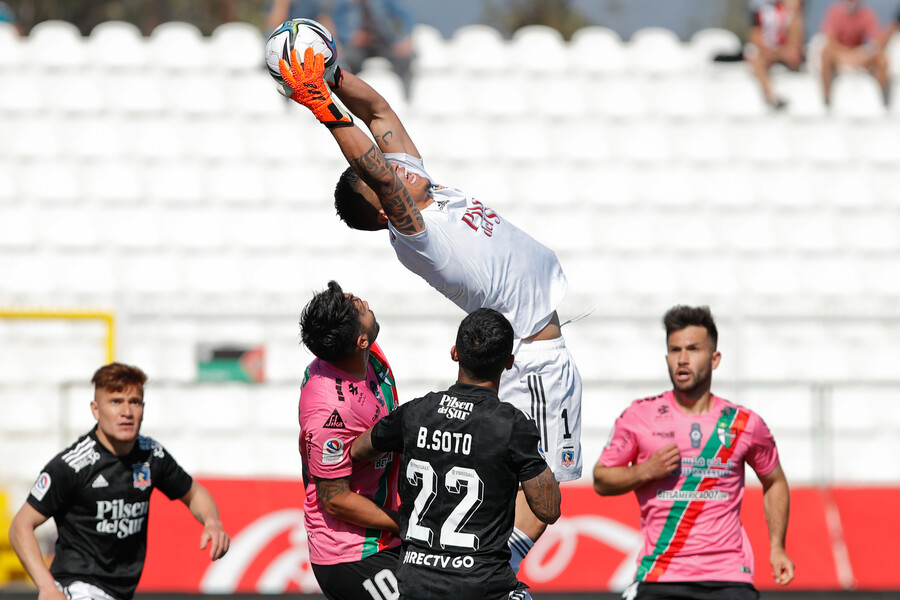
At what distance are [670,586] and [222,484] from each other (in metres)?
5.19

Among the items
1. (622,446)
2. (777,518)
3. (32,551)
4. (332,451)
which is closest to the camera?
(332,451)

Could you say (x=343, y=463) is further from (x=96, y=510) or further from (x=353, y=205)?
(x=96, y=510)

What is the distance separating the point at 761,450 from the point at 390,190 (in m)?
2.72

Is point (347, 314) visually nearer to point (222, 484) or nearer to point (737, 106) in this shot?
point (222, 484)

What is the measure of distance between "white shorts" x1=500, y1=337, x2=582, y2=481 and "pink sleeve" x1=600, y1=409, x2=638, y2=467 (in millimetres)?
870

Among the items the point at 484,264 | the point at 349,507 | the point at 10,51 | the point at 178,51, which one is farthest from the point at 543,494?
the point at 10,51

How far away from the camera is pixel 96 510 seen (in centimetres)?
571

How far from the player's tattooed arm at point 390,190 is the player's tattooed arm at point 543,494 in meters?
1.16

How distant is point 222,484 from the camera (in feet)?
32.4

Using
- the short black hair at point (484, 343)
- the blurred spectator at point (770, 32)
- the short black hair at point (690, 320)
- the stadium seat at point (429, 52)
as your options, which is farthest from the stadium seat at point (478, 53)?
the short black hair at point (484, 343)

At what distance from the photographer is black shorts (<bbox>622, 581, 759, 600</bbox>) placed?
5742 millimetres

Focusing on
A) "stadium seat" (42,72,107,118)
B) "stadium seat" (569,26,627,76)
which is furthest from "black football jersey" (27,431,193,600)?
"stadium seat" (569,26,627,76)

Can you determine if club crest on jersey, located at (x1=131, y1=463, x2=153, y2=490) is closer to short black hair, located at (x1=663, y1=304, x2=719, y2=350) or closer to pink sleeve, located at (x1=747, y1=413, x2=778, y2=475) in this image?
short black hair, located at (x1=663, y1=304, x2=719, y2=350)

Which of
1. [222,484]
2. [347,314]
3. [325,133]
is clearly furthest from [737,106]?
[347,314]
